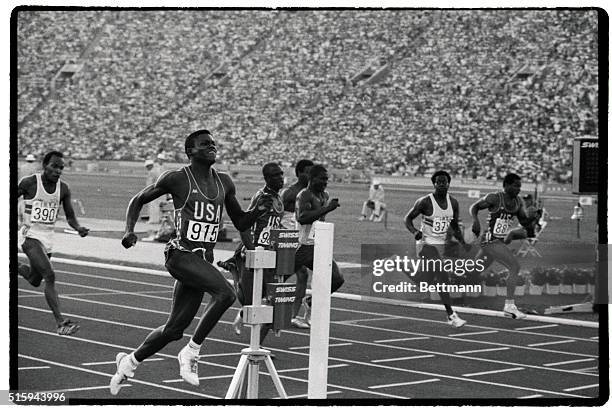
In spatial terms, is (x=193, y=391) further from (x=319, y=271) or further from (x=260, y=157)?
(x=260, y=157)

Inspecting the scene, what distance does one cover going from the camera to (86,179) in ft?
158

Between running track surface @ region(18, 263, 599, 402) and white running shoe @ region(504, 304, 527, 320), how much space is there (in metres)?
0.25

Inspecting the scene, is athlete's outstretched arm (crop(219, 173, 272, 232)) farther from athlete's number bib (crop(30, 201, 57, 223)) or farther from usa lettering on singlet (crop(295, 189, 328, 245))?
usa lettering on singlet (crop(295, 189, 328, 245))

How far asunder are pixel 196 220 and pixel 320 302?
1634mm

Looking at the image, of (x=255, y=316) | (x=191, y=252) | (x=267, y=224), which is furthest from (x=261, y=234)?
(x=255, y=316)

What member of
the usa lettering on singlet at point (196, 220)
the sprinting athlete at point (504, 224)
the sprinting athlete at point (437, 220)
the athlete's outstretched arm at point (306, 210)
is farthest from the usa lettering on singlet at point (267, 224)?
the usa lettering on singlet at point (196, 220)

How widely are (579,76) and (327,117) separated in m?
10.9

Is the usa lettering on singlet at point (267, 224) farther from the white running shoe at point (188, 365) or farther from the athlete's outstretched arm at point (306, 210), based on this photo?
the white running shoe at point (188, 365)

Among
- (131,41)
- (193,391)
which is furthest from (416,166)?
(193,391)

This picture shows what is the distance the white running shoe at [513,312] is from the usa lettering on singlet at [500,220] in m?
0.87

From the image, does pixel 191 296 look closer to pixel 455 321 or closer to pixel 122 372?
pixel 122 372

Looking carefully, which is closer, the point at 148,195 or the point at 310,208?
the point at 148,195

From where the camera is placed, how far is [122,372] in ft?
27.4

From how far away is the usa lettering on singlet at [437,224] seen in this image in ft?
43.7
